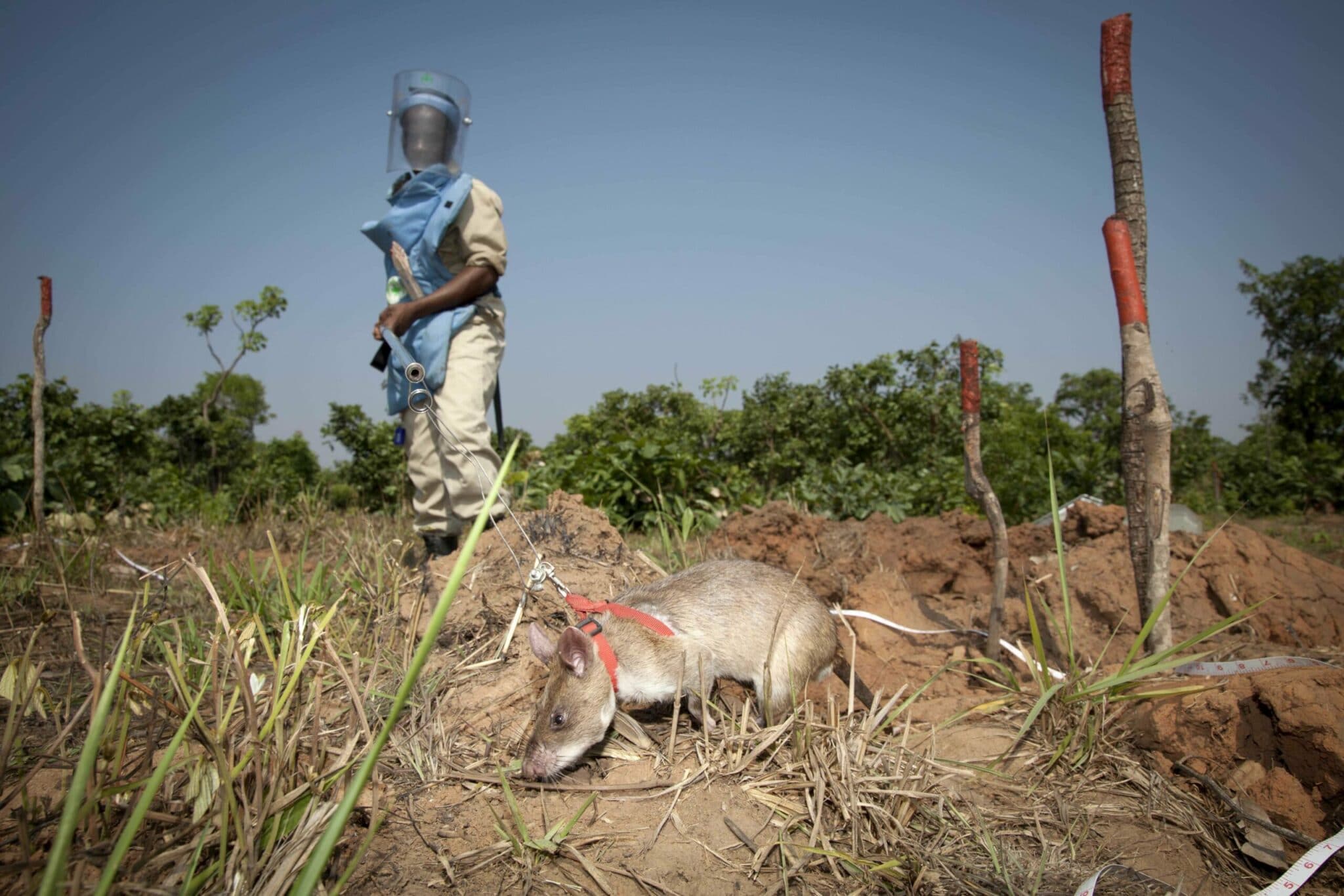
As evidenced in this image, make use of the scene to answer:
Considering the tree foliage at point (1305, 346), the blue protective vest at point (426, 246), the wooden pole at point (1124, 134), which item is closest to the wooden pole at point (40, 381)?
the blue protective vest at point (426, 246)

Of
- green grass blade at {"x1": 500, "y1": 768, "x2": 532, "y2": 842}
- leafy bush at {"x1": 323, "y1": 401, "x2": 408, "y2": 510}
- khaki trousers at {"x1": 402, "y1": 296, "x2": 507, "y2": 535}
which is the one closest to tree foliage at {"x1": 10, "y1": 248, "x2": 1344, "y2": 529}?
leafy bush at {"x1": 323, "y1": 401, "x2": 408, "y2": 510}

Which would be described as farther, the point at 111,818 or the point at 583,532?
the point at 583,532

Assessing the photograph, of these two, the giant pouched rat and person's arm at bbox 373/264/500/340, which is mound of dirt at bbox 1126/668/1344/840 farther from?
person's arm at bbox 373/264/500/340

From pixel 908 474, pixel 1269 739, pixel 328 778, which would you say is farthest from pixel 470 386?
pixel 908 474

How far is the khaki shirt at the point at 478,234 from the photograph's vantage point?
14.7 ft

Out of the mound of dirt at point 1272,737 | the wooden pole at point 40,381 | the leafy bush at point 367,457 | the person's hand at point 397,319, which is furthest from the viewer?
the leafy bush at point 367,457

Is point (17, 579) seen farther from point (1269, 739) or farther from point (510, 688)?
point (1269, 739)

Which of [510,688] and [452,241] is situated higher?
[452,241]

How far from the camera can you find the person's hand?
421cm

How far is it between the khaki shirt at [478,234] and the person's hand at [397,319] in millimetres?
547

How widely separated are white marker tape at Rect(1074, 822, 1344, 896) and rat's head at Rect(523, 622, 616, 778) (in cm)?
168

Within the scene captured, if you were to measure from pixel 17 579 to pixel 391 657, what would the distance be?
3.37 metres

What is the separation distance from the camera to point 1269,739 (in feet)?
8.09

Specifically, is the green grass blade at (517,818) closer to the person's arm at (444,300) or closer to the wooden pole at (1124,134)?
the person's arm at (444,300)
